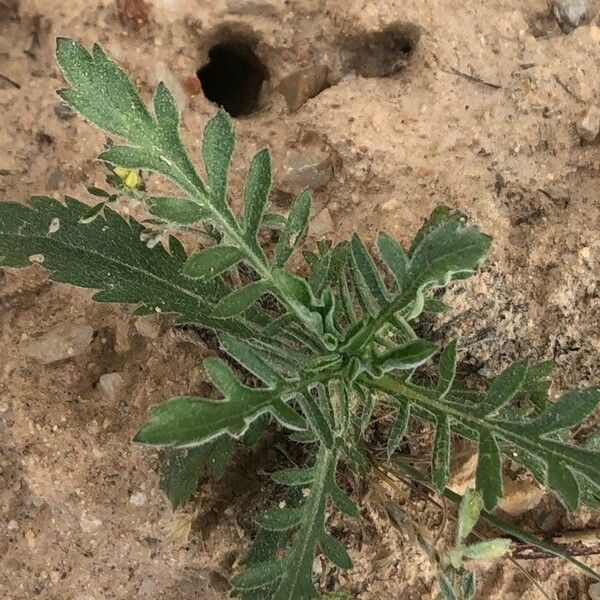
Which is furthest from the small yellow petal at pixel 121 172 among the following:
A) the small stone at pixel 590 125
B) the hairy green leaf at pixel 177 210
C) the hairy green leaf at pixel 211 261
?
the small stone at pixel 590 125

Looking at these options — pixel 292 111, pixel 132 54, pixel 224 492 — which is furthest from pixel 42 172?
pixel 224 492

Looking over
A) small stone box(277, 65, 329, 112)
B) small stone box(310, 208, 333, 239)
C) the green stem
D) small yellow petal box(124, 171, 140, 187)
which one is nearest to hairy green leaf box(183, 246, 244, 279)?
small yellow petal box(124, 171, 140, 187)

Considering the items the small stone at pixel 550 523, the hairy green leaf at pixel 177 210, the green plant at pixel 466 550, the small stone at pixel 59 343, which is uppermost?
the hairy green leaf at pixel 177 210

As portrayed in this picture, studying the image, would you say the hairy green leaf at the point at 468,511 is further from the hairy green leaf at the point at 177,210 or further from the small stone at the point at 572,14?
the small stone at the point at 572,14

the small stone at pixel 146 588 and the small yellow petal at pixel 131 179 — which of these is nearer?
the small yellow petal at pixel 131 179

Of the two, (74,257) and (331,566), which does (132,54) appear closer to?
(74,257)

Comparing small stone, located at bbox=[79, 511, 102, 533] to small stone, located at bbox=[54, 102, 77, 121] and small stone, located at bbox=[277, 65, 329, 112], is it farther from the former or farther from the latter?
small stone, located at bbox=[277, 65, 329, 112]
